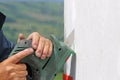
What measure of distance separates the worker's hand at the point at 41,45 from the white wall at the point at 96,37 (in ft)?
0.27

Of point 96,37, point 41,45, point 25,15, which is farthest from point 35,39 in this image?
point 25,15

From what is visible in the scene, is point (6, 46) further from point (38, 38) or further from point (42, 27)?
point (42, 27)

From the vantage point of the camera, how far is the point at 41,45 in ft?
3.30

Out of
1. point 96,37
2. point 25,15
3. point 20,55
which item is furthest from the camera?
point 25,15

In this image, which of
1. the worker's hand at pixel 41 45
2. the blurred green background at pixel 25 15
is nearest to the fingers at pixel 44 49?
Answer: the worker's hand at pixel 41 45

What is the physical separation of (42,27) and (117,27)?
3.01m

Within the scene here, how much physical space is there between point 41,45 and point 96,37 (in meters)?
0.23

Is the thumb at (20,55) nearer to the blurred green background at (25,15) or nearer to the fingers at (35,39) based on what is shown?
the fingers at (35,39)

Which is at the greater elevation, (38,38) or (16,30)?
(38,38)

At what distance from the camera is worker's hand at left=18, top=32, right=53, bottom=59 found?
997mm

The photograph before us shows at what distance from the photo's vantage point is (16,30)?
156 inches

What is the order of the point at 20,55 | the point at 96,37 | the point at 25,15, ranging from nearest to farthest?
the point at 96,37
the point at 20,55
the point at 25,15

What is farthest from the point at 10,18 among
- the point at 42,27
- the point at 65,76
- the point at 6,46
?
the point at 65,76

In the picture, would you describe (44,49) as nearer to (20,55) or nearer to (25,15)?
(20,55)
